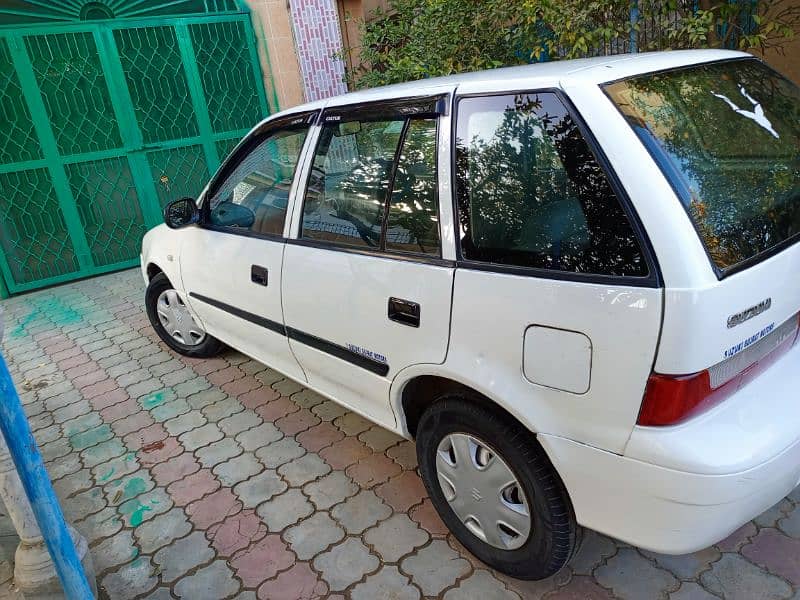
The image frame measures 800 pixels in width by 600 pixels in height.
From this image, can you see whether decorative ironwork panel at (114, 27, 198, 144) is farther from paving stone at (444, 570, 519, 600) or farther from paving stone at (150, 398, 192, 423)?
paving stone at (444, 570, 519, 600)

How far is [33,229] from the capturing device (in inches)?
251

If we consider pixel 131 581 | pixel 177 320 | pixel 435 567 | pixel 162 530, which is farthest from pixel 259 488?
pixel 177 320

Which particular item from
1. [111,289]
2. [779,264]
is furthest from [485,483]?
[111,289]

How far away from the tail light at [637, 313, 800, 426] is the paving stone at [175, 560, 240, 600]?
171cm

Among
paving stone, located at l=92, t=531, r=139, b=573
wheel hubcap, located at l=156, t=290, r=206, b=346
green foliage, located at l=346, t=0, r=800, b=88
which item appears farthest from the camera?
wheel hubcap, located at l=156, t=290, r=206, b=346

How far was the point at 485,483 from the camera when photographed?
81.7 inches

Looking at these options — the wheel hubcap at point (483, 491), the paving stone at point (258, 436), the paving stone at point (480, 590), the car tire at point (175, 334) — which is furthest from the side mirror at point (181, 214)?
the paving stone at point (480, 590)

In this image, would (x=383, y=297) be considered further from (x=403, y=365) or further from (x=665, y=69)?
(x=665, y=69)

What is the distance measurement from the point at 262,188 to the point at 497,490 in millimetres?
1986

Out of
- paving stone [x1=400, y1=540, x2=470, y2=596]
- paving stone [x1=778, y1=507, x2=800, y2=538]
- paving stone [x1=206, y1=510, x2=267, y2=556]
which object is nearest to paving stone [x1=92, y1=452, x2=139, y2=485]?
paving stone [x1=206, y1=510, x2=267, y2=556]

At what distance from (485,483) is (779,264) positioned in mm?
1168

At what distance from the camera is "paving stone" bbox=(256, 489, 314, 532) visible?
2.60 metres

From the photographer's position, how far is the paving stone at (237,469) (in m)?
2.94

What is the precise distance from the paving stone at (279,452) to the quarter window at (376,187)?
1.20 m
